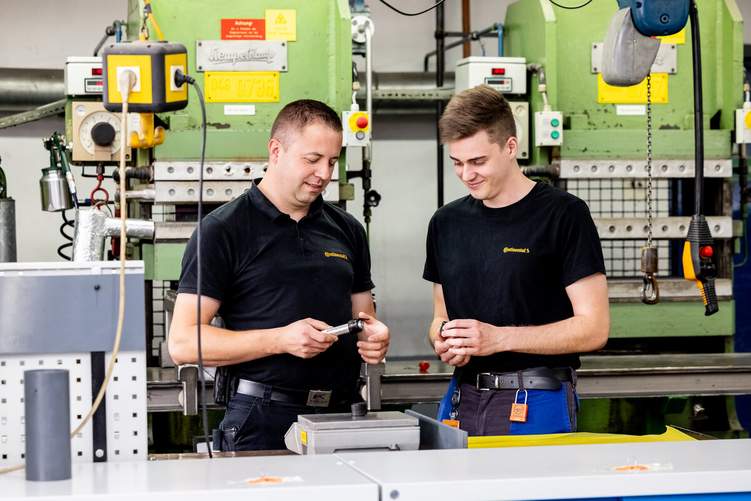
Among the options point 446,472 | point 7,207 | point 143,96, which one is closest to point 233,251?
point 143,96

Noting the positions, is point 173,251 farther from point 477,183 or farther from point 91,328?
point 91,328

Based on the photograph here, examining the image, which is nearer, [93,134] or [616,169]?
[93,134]

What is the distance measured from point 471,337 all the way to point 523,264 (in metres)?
0.21

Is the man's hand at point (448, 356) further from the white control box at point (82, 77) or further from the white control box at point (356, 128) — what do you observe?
the white control box at point (82, 77)

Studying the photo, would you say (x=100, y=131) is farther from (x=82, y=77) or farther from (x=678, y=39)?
(x=678, y=39)

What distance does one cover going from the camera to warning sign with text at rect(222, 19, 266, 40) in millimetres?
3553

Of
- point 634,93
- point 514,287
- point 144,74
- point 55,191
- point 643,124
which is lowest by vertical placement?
point 514,287

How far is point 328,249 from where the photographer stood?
2.45m

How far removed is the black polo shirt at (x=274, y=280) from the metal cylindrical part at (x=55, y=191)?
157 centimetres

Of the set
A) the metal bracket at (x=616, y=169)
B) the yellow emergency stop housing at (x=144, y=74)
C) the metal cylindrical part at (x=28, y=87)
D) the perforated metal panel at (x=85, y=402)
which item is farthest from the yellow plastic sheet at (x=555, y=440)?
the metal cylindrical part at (x=28, y=87)

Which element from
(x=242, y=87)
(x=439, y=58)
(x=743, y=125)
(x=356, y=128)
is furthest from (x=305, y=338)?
(x=439, y=58)

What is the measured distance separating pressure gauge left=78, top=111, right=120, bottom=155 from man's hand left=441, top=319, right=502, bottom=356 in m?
1.76

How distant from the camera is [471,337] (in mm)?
2195

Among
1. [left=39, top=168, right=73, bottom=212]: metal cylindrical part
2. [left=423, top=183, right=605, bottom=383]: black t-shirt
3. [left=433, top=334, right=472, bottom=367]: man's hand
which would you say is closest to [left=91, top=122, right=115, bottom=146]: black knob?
[left=39, top=168, right=73, bottom=212]: metal cylindrical part
